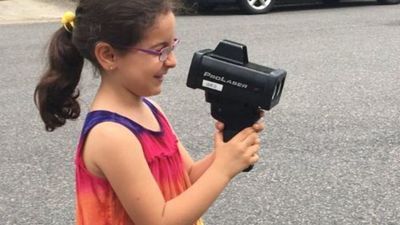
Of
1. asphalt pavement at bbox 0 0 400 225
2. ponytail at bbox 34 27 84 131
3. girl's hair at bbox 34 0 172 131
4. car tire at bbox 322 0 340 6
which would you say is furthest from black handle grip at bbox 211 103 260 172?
car tire at bbox 322 0 340 6

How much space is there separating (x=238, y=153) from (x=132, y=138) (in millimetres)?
259

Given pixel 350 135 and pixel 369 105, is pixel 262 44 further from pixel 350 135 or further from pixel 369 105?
pixel 350 135

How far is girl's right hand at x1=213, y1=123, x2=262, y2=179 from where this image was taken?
167 centimetres

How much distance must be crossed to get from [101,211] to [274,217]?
205 centimetres

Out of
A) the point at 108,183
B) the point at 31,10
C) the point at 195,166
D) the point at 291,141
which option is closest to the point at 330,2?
the point at 31,10

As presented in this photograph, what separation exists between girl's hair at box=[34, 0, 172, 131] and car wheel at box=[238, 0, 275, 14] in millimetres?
10786

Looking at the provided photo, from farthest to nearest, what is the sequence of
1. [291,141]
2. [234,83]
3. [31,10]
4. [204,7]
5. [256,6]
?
[31,10], [204,7], [256,6], [291,141], [234,83]

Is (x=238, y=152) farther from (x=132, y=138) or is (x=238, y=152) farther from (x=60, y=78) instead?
(x=60, y=78)

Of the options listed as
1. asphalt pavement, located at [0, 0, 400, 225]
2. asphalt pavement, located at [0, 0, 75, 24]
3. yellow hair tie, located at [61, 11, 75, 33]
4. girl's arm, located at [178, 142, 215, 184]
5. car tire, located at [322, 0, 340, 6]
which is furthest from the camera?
car tire, located at [322, 0, 340, 6]

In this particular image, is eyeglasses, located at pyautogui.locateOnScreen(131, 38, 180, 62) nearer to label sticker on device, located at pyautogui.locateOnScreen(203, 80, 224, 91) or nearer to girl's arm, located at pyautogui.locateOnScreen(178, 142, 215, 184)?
label sticker on device, located at pyautogui.locateOnScreen(203, 80, 224, 91)

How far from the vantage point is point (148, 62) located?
166cm

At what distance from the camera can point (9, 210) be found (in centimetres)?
385

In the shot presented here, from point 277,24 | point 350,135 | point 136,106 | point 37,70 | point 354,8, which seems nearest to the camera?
point 136,106

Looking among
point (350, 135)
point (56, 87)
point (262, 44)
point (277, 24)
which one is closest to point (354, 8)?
point (277, 24)
